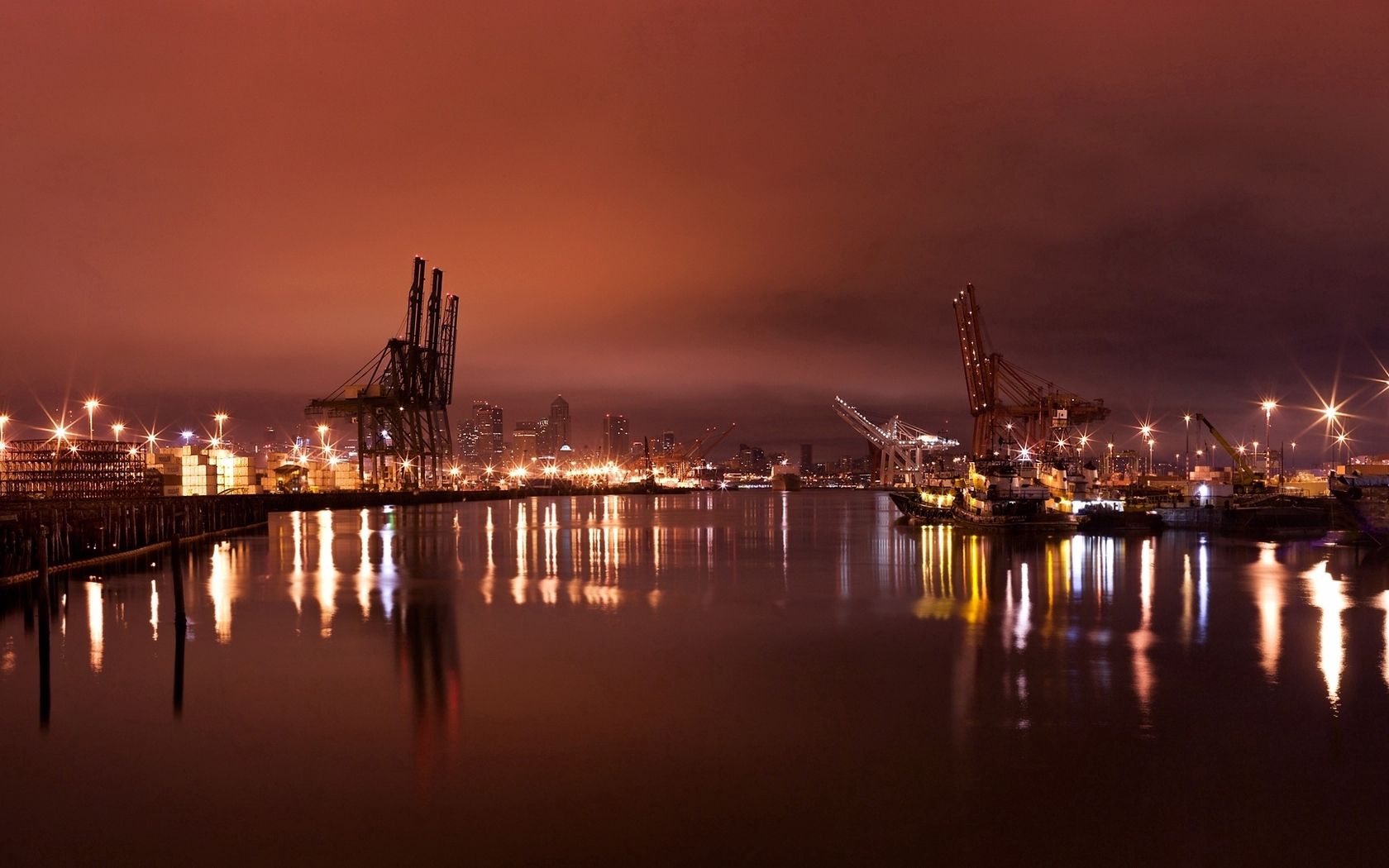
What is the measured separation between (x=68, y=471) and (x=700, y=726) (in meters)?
48.7

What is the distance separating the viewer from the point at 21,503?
116 feet

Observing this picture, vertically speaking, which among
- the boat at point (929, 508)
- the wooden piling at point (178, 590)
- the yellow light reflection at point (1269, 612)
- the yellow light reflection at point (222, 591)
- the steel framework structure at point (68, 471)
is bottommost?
the boat at point (929, 508)

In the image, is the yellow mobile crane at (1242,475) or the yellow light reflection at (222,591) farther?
the yellow mobile crane at (1242,475)

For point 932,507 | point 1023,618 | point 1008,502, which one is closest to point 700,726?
point 1023,618

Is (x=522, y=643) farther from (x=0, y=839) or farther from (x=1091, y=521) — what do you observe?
(x=1091, y=521)

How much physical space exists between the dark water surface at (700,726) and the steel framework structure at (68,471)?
1222 inches

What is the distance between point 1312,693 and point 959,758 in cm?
562

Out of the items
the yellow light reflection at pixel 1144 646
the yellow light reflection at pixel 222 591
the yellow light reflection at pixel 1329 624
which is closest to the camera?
the yellow light reflection at pixel 1144 646

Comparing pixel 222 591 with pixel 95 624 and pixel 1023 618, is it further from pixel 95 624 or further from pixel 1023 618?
pixel 1023 618

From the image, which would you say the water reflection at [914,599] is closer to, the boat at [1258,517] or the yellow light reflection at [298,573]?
the yellow light reflection at [298,573]

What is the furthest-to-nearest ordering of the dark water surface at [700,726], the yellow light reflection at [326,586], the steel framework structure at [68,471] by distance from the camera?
the steel framework structure at [68,471] → the yellow light reflection at [326,586] → the dark water surface at [700,726]

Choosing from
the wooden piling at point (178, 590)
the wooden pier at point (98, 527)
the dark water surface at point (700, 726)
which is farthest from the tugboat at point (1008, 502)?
the wooden piling at point (178, 590)

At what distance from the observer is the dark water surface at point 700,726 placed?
25.6 feet

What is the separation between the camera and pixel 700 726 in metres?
10.7
